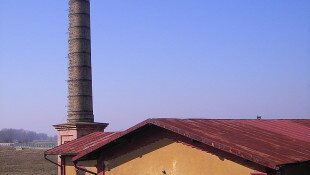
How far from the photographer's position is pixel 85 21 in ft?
79.9

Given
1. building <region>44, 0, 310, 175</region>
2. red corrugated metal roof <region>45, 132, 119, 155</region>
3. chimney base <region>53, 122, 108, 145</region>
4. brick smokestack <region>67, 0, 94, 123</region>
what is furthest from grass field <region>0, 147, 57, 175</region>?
building <region>44, 0, 310, 175</region>

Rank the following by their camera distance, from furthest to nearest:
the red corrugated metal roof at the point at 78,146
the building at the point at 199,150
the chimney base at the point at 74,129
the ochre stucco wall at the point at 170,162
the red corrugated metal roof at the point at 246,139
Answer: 1. the chimney base at the point at 74,129
2. the red corrugated metal roof at the point at 78,146
3. the ochre stucco wall at the point at 170,162
4. the building at the point at 199,150
5. the red corrugated metal roof at the point at 246,139

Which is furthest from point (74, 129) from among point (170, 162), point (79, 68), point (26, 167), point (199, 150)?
point (26, 167)

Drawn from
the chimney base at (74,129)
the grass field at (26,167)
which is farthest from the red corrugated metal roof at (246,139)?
the grass field at (26,167)

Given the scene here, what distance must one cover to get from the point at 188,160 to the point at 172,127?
919mm

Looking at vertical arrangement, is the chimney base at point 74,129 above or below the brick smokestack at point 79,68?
below

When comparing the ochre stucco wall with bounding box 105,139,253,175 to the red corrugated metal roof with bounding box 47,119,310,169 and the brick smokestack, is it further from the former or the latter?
the brick smokestack

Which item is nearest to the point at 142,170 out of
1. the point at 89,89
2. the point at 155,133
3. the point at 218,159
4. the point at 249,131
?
the point at 155,133

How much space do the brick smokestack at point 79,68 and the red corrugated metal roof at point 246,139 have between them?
41.9 feet

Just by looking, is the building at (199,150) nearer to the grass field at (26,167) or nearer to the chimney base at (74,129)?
the chimney base at (74,129)

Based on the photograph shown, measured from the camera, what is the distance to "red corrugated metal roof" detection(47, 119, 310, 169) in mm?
8117

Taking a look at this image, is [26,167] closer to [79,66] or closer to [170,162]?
[79,66]

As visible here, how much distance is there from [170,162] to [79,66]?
1509cm

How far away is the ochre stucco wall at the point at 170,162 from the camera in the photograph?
8.90 meters
